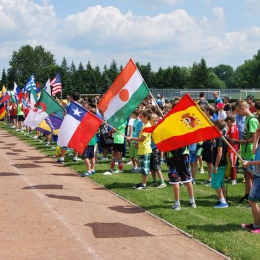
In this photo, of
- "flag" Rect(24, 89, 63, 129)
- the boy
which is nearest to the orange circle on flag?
the boy

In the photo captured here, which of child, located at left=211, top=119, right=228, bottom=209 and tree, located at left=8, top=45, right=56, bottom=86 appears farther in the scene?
tree, located at left=8, top=45, right=56, bottom=86

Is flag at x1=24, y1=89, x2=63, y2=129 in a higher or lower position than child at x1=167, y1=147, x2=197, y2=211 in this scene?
higher

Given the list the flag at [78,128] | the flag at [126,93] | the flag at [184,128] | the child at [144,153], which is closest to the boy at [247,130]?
the flag at [184,128]

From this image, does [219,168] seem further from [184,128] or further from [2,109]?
[2,109]

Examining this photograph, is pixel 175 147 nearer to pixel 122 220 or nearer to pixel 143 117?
pixel 122 220

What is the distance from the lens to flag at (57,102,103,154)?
427 inches

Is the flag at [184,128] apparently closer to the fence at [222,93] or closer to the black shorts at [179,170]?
the black shorts at [179,170]

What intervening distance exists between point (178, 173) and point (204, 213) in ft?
3.00

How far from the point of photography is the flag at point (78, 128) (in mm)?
10852

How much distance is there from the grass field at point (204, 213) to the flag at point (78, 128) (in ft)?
4.12

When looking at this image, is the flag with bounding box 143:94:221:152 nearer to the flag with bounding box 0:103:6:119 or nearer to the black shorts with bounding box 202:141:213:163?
the black shorts with bounding box 202:141:213:163

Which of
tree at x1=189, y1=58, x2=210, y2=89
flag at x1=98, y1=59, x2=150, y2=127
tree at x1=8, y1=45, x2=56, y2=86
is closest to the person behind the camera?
flag at x1=98, y1=59, x2=150, y2=127

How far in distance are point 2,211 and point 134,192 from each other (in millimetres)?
3106

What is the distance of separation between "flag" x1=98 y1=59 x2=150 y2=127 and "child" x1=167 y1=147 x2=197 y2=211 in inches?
78.9
